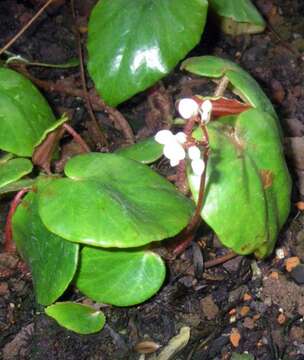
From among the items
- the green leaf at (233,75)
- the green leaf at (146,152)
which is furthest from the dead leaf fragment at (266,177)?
the green leaf at (146,152)

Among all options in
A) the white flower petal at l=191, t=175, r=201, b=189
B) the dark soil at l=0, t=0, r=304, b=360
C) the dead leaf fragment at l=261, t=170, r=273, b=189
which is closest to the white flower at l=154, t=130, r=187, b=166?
the white flower petal at l=191, t=175, r=201, b=189

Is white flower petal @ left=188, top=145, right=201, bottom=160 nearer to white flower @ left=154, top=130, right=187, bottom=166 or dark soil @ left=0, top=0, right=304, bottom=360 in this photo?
white flower @ left=154, top=130, right=187, bottom=166

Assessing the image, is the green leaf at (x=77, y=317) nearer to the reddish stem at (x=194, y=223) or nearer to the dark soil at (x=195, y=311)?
the dark soil at (x=195, y=311)

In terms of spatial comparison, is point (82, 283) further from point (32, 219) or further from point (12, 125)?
point (12, 125)

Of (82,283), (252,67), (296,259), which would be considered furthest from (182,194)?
(252,67)

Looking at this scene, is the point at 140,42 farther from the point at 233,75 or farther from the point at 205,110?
the point at 205,110

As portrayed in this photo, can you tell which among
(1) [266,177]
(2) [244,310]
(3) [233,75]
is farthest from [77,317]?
(3) [233,75]
